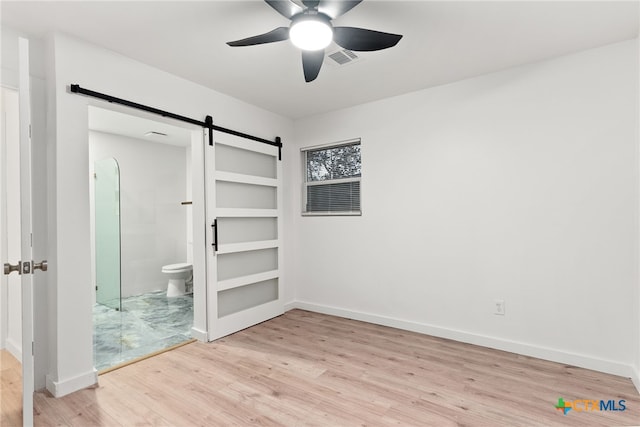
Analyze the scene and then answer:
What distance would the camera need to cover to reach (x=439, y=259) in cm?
338

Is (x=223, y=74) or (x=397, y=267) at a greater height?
(x=223, y=74)

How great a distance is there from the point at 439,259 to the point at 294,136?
242cm

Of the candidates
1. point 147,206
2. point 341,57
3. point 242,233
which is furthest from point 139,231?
point 341,57

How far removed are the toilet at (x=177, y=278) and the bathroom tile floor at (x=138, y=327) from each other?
0.48 feet

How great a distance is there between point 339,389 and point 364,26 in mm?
2529

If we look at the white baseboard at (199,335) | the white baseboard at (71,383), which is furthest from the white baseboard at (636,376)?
the white baseboard at (71,383)

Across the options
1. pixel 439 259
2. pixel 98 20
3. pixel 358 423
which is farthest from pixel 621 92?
pixel 98 20

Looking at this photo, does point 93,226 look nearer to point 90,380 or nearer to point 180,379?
point 90,380

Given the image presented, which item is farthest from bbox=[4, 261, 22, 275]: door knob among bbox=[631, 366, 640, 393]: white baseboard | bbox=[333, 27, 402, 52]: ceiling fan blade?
bbox=[631, 366, 640, 393]: white baseboard

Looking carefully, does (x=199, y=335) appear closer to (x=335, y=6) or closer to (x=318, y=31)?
(x=318, y=31)

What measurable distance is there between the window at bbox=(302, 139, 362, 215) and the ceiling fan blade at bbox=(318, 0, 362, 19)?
208 centimetres

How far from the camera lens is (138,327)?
3686 mm

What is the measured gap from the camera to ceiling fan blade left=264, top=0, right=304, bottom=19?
6.02ft

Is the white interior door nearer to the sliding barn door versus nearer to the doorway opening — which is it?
the doorway opening
